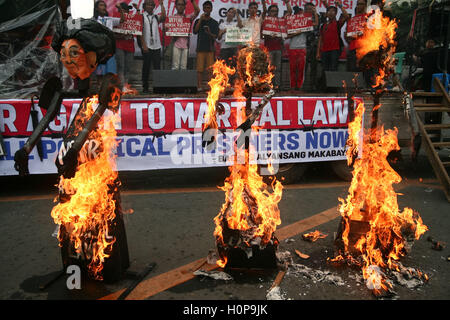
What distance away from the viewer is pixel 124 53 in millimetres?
9031

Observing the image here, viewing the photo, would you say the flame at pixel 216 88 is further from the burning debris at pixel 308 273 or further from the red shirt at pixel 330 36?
the red shirt at pixel 330 36

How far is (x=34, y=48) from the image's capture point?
27.6 feet

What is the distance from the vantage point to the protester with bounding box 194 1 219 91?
30.7ft

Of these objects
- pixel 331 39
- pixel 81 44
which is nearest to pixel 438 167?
pixel 331 39

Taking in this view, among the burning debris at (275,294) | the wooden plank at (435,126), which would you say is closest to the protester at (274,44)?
the wooden plank at (435,126)

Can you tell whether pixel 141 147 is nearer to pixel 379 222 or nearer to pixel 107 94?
pixel 107 94

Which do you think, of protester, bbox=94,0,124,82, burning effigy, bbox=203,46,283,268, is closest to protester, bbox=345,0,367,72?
protester, bbox=94,0,124,82

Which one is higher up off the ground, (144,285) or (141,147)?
(141,147)

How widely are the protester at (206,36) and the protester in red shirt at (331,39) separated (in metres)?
2.97

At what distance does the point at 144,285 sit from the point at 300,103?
16.1ft

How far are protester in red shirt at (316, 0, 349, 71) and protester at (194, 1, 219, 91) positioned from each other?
2971 millimetres

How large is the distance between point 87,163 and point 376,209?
301 centimetres
